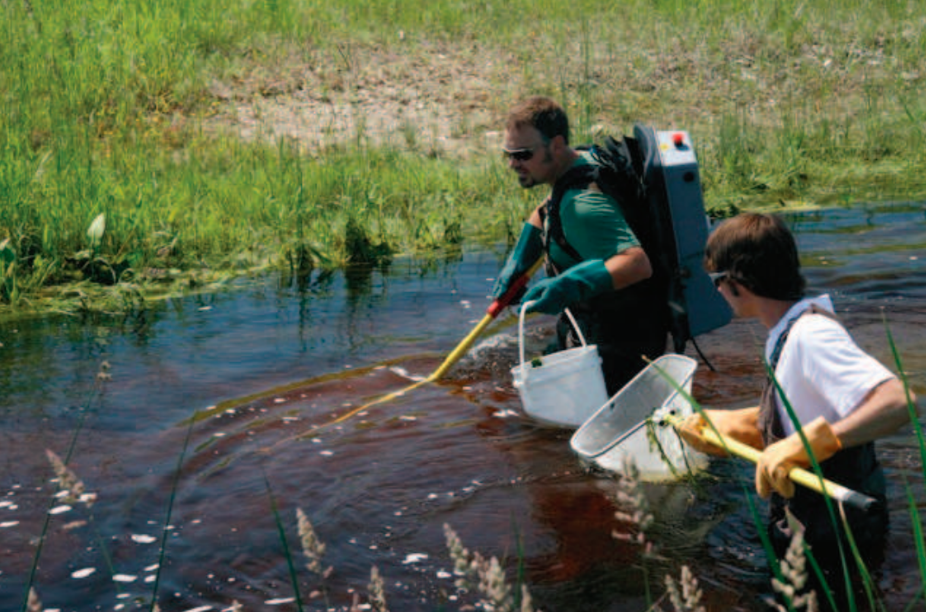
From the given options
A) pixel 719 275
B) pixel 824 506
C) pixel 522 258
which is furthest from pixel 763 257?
pixel 522 258

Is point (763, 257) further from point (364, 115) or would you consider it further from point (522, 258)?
point (364, 115)

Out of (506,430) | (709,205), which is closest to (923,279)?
(709,205)

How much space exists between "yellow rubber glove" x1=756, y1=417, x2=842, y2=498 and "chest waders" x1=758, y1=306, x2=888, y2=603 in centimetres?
25

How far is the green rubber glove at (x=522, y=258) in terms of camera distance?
17.9 ft

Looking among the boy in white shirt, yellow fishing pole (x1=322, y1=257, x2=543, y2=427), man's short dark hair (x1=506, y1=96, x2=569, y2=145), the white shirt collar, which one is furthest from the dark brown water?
man's short dark hair (x1=506, y1=96, x2=569, y2=145)

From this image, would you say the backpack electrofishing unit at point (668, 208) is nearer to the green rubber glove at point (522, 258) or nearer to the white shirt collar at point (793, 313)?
the green rubber glove at point (522, 258)

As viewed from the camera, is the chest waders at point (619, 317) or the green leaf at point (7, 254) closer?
the chest waders at point (619, 317)

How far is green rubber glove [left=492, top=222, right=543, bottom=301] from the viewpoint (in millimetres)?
5445

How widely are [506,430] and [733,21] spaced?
30.7 feet

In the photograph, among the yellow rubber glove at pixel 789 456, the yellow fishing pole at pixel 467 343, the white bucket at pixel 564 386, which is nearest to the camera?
the yellow rubber glove at pixel 789 456

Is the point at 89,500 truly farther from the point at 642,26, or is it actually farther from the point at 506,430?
the point at 642,26

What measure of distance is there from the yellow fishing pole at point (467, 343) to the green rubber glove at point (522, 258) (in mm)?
22

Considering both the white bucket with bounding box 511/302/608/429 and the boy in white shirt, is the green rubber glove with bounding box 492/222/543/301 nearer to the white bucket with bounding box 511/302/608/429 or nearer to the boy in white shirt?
the white bucket with bounding box 511/302/608/429

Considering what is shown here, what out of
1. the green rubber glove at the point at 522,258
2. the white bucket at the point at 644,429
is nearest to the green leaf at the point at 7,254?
the green rubber glove at the point at 522,258
